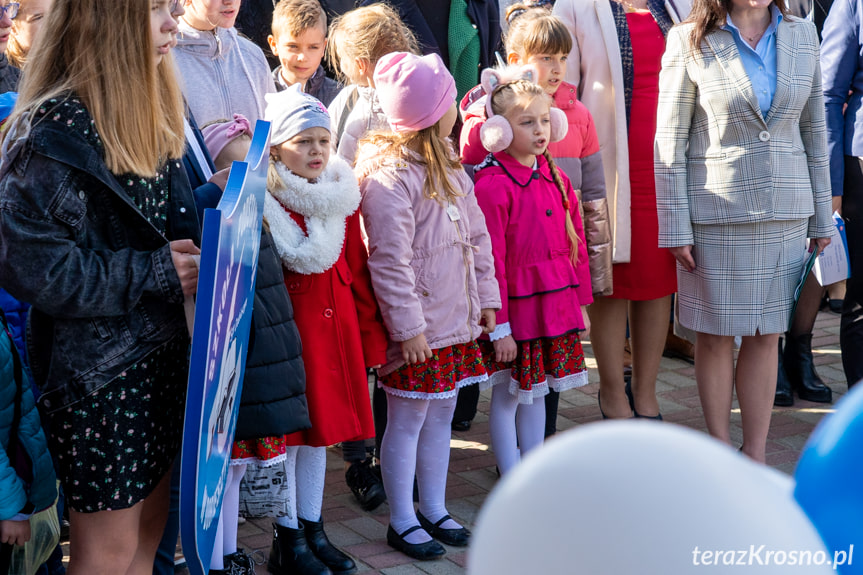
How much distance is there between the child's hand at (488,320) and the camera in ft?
12.7

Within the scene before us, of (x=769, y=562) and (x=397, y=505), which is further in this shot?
(x=397, y=505)

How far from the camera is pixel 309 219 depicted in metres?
3.33

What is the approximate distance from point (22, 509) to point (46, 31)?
1191 millimetres

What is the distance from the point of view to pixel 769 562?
1157 mm

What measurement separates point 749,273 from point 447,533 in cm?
159

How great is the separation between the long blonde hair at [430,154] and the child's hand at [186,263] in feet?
4.88

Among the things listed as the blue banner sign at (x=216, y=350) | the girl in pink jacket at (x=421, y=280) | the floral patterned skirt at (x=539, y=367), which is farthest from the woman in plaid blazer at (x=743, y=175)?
the blue banner sign at (x=216, y=350)

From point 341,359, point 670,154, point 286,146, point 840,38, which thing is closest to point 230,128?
point 286,146

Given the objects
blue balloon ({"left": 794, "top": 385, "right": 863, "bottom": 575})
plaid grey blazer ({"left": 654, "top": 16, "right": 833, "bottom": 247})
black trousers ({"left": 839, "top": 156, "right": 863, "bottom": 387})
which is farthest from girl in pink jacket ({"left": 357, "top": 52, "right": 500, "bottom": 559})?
blue balloon ({"left": 794, "top": 385, "right": 863, "bottom": 575})

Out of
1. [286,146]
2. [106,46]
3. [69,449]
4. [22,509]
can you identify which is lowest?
[22,509]

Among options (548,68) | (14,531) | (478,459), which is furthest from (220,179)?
(478,459)

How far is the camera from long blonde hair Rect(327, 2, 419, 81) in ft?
13.7

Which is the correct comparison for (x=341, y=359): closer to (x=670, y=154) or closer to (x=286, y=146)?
(x=286, y=146)

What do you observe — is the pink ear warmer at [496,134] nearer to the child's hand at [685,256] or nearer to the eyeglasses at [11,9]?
the child's hand at [685,256]
